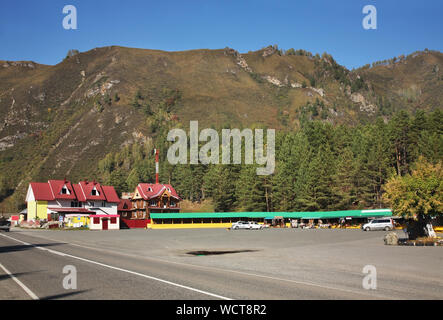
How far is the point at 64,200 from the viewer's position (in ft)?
314

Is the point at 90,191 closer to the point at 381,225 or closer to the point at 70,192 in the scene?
the point at 70,192

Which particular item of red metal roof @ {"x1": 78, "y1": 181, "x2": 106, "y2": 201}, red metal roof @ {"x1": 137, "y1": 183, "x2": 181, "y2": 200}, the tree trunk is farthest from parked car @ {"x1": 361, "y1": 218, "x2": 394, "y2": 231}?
red metal roof @ {"x1": 78, "y1": 181, "x2": 106, "y2": 201}

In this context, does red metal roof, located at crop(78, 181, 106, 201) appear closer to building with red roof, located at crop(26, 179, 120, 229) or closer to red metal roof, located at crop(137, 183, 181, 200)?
building with red roof, located at crop(26, 179, 120, 229)

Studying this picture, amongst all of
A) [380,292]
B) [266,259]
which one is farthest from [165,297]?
[266,259]

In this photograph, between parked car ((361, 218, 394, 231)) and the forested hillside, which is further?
the forested hillside

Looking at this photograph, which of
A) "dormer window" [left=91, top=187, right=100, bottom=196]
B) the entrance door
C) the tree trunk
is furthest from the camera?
"dormer window" [left=91, top=187, right=100, bottom=196]

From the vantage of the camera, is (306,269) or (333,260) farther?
(333,260)

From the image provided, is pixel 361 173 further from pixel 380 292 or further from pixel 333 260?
pixel 380 292

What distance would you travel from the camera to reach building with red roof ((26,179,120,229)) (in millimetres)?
92375

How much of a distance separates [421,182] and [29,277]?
3042 cm

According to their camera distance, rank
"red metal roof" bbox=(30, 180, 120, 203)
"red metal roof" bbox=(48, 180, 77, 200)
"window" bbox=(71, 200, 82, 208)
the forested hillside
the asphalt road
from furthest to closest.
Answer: "window" bbox=(71, 200, 82, 208), "red metal roof" bbox=(48, 180, 77, 200), "red metal roof" bbox=(30, 180, 120, 203), the forested hillside, the asphalt road

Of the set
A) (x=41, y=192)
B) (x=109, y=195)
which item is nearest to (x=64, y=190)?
(x=41, y=192)

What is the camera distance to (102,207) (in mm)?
102500

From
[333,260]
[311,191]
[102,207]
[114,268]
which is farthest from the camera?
[102,207]
